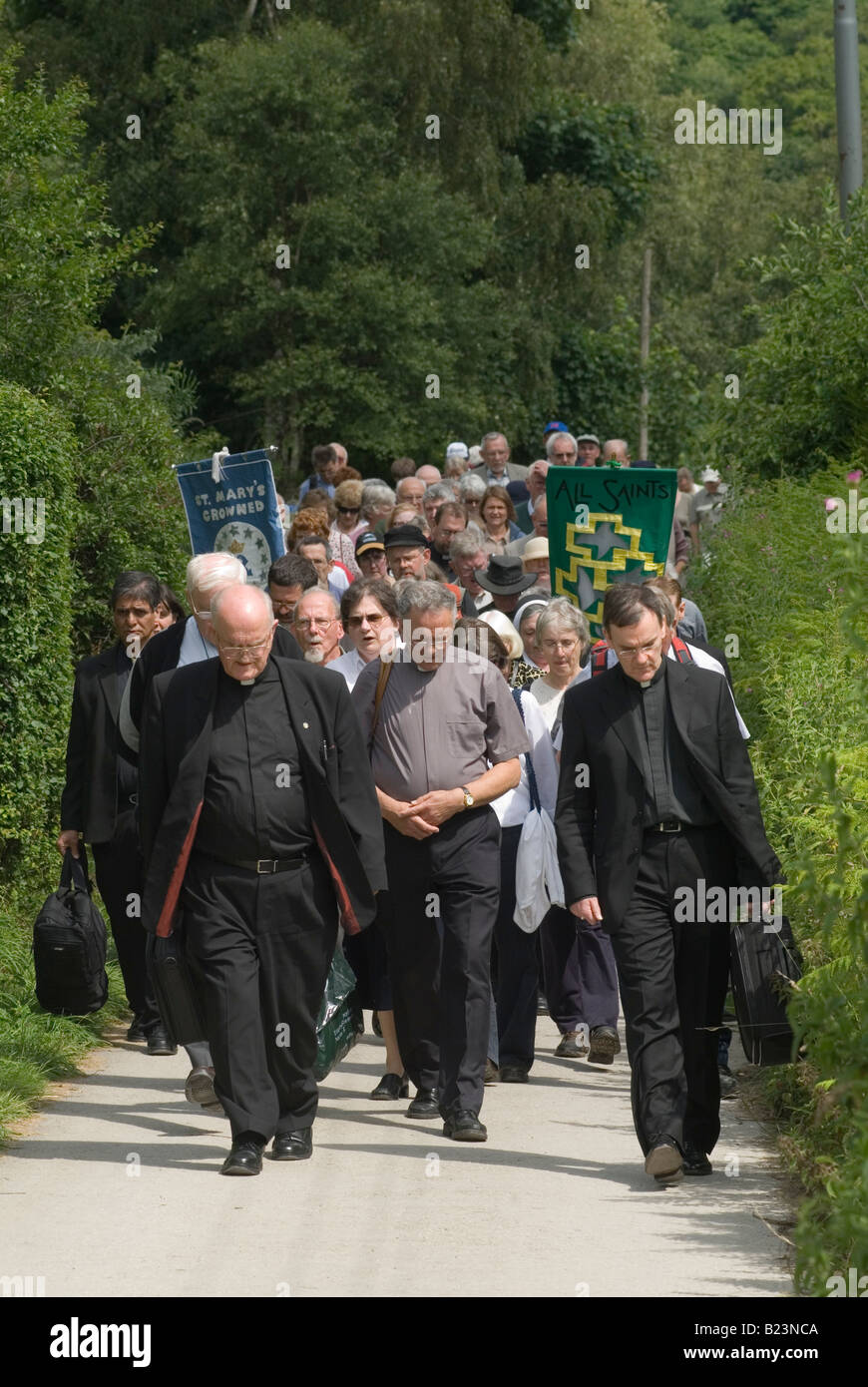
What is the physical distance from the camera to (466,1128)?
Result: 26.4ft

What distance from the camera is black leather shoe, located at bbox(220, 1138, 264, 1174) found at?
743cm

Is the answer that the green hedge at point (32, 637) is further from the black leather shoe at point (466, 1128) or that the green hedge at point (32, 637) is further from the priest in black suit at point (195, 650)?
the black leather shoe at point (466, 1128)

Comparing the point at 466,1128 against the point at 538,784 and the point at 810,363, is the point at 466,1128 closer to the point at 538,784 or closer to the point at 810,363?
the point at 538,784

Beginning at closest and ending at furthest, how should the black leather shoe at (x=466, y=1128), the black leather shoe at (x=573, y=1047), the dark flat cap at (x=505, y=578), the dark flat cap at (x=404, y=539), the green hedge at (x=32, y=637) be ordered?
the black leather shoe at (x=466, y=1128), the black leather shoe at (x=573, y=1047), the green hedge at (x=32, y=637), the dark flat cap at (x=404, y=539), the dark flat cap at (x=505, y=578)

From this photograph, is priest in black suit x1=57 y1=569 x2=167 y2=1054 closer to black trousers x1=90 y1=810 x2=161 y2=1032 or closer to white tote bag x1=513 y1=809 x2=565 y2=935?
black trousers x1=90 y1=810 x2=161 y2=1032

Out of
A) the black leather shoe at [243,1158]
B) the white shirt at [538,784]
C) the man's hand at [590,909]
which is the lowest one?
the black leather shoe at [243,1158]

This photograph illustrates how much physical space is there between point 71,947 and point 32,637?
1968mm

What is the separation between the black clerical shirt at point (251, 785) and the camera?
297 inches

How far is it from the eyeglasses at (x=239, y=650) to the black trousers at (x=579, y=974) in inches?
107

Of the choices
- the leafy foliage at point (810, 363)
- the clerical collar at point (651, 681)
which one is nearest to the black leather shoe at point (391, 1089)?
the clerical collar at point (651, 681)

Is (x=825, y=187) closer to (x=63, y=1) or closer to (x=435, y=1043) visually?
(x=435, y=1043)

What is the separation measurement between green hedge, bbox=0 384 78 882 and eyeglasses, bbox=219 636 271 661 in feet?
9.93

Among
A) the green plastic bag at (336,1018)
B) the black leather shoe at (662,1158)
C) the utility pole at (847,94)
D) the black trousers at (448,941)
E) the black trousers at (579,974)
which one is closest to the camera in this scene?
the black leather shoe at (662,1158)

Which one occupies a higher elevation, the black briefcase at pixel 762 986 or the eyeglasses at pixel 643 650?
the eyeglasses at pixel 643 650
